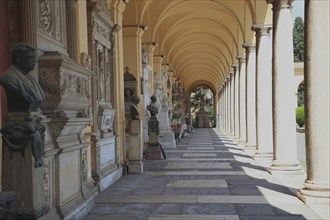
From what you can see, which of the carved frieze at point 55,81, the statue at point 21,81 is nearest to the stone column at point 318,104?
the carved frieze at point 55,81

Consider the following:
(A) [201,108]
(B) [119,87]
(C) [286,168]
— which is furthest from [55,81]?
(A) [201,108]

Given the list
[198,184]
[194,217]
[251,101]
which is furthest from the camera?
[251,101]

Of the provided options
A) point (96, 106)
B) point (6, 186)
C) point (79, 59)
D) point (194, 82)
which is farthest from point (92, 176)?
point (194, 82)

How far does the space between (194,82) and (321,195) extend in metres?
50.5

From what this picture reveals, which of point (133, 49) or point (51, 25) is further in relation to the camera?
point (133, 49)

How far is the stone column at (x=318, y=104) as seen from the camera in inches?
266

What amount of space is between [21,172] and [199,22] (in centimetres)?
2100

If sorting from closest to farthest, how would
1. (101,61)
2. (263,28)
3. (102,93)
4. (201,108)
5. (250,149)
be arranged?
(102,93), (101,61), (263,28), (250,149), (201,108)

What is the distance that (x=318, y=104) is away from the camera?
6801 mm

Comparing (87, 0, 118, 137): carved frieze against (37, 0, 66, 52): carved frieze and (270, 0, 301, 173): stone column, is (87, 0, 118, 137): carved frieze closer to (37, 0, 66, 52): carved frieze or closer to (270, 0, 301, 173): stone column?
(37, 0, 66, 52): carved frieze

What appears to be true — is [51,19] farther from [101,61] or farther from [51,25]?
[101,61]

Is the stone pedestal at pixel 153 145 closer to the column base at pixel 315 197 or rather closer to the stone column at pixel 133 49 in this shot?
the stone column at pixel 133 49

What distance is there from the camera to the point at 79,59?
7.28 metres

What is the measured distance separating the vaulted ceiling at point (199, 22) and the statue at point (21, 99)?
10.3m
